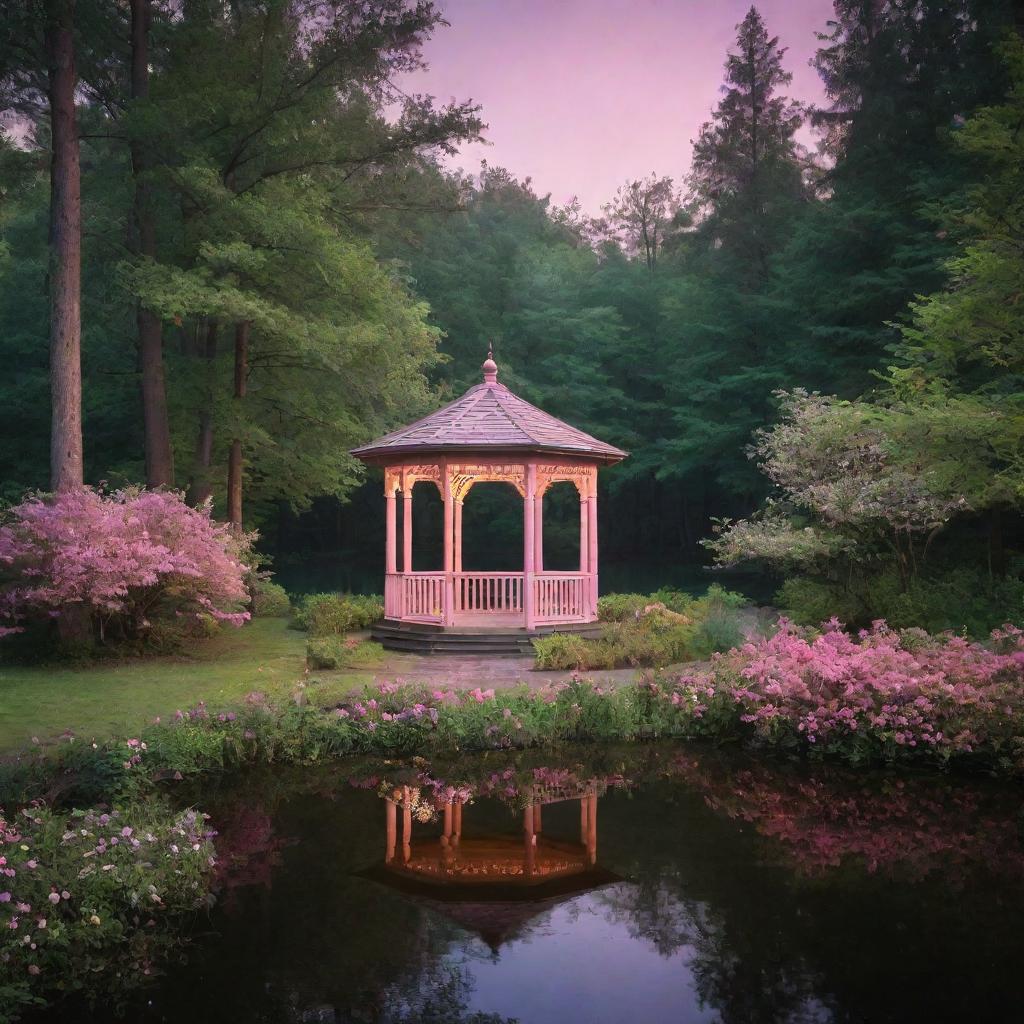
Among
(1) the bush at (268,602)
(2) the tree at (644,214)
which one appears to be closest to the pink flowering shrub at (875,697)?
(1) the bush at (268,602)

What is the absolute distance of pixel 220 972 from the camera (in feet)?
16.5

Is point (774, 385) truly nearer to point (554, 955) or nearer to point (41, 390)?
point (41, 390)

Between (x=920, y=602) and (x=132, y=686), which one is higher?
(x=920, y=602)

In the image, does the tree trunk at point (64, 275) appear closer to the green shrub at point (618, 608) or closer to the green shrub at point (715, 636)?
the green shrub at point (618, 608)

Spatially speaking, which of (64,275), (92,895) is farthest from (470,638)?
(92,895)

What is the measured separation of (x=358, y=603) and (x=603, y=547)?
94.2ft

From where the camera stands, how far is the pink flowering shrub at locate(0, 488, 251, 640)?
1216cm

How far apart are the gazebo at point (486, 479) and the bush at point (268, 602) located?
4297 mm

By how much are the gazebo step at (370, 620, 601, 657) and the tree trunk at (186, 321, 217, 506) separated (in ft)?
19.5

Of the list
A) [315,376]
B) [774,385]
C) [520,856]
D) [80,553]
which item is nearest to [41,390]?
[315,376]

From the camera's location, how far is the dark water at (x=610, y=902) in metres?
4.78

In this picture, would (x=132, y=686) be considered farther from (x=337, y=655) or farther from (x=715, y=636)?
(x=715, y=636)

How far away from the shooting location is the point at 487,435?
15375mm

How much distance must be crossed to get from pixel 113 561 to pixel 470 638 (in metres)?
5.11
